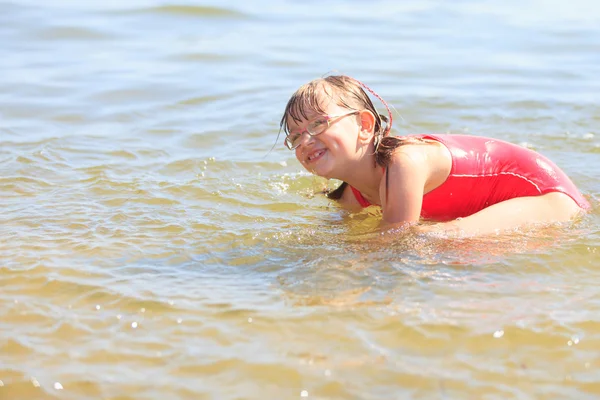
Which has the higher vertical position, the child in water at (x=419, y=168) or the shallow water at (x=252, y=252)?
the child in water at (x=419, y=168)

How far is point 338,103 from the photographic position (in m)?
4.09

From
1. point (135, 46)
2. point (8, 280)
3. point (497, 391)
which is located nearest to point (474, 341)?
point (497, 391)

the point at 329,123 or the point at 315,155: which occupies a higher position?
the point at 329,123

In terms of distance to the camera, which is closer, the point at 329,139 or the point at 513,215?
the point at 329,139

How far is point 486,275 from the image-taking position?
11.9 ft

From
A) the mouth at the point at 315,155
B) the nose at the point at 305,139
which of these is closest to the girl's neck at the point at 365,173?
the mouth at the point at 315,155

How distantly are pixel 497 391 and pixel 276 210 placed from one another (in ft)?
7.92

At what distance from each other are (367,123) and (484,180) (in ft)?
2.57

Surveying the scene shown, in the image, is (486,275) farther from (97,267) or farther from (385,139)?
(97,267)

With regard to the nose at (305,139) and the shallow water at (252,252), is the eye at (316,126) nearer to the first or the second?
the nose at (305,139)

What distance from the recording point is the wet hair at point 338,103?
13.2 ft

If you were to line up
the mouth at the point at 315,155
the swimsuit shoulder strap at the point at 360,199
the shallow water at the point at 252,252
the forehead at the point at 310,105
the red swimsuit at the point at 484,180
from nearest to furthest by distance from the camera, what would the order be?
1. the shallow water at the point at 252,252
2. the forehead at the point at 310,105
3. the mouth at the point at 315,155
4. the red swimsuit at the point at 484,180
5. the swimsuit shoulder strap at the point at 360,199

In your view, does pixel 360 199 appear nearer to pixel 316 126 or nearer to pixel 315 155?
pixel 315 155

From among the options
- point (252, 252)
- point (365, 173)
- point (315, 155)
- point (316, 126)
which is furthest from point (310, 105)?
point (252, 252)
